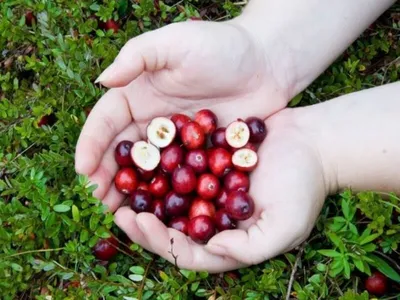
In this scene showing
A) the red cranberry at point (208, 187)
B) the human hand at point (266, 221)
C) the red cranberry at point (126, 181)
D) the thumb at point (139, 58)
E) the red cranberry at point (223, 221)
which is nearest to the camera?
the human hand at point (266, 221)

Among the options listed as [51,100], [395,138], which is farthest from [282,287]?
[51,100]

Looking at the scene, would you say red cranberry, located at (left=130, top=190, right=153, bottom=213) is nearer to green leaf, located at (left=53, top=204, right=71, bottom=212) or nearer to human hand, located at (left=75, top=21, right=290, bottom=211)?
human hand, located at (left=75, top=21, right=290, bottom=211)

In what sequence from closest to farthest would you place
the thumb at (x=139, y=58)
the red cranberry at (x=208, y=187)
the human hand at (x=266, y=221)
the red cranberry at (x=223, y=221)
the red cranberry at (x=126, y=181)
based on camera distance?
the human hand at (x=266, y=221)
the thumb at (x=139, y=58)
the red cranberry at (x=223, y=221)
the red cranberry at (x=126, y=181)
the red cranberry at (x=208, y=187)

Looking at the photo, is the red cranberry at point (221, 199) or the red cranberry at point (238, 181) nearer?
the red cranberry at point (238, 181)

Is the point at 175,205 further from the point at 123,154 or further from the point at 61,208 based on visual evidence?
the point at 61,208

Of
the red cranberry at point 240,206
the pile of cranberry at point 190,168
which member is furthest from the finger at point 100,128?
the red cranberry at point 240,206

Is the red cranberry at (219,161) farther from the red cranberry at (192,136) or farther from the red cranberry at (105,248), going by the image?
the red cranberry at (105,248)

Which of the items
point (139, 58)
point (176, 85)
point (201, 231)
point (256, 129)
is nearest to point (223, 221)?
point (201, 231)

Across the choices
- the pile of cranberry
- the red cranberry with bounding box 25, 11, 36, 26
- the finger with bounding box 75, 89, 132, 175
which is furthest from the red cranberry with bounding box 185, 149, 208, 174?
the red cranberry with bounding box 25, 11, 36, 26
